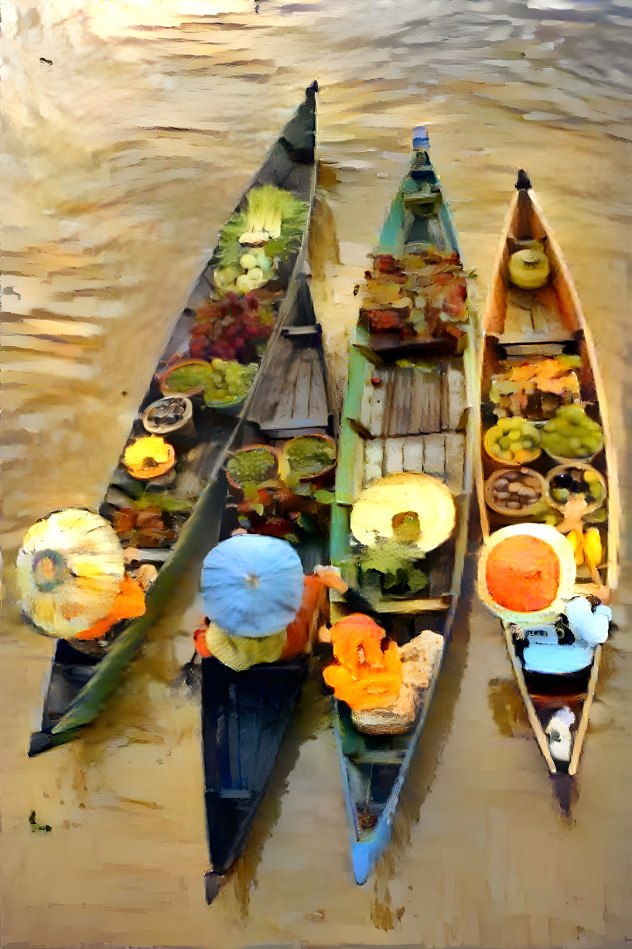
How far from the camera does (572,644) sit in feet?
10.5

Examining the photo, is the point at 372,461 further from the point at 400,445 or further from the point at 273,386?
the point at 273,386

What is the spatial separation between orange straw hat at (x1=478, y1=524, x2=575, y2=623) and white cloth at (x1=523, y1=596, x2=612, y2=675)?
80 millimetres

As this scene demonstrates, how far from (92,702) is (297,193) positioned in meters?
4.11

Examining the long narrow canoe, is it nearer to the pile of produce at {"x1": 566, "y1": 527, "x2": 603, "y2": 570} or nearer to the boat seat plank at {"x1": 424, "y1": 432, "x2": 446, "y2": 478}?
the boat seat plank at {"x1": 424, "y1": 432, "x2": 446, "y2": 478}

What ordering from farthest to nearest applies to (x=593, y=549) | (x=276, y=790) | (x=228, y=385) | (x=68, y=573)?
1. (x=228, y=385)
2. (x=276, y=790)
3. (x=593, y=549)
4. (x=68, y=573)

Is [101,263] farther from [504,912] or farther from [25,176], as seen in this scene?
[504,912]

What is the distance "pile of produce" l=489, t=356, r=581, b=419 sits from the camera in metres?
3.90

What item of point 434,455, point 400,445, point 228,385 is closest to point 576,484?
point 434,455

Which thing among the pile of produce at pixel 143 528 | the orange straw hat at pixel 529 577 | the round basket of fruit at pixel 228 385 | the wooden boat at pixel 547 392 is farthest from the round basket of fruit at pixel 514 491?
the pile of produce at pixel 143 528

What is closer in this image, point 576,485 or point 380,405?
point 576,485

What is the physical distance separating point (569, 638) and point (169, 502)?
2.31m

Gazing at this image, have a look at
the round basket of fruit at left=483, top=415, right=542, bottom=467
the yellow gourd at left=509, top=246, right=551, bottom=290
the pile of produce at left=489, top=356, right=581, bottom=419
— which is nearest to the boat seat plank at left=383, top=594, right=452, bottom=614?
the round basket of fruit at left=483, top=415, right=542, bottom=467

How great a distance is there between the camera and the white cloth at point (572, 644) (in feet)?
10.2

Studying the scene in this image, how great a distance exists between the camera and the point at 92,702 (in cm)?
359
